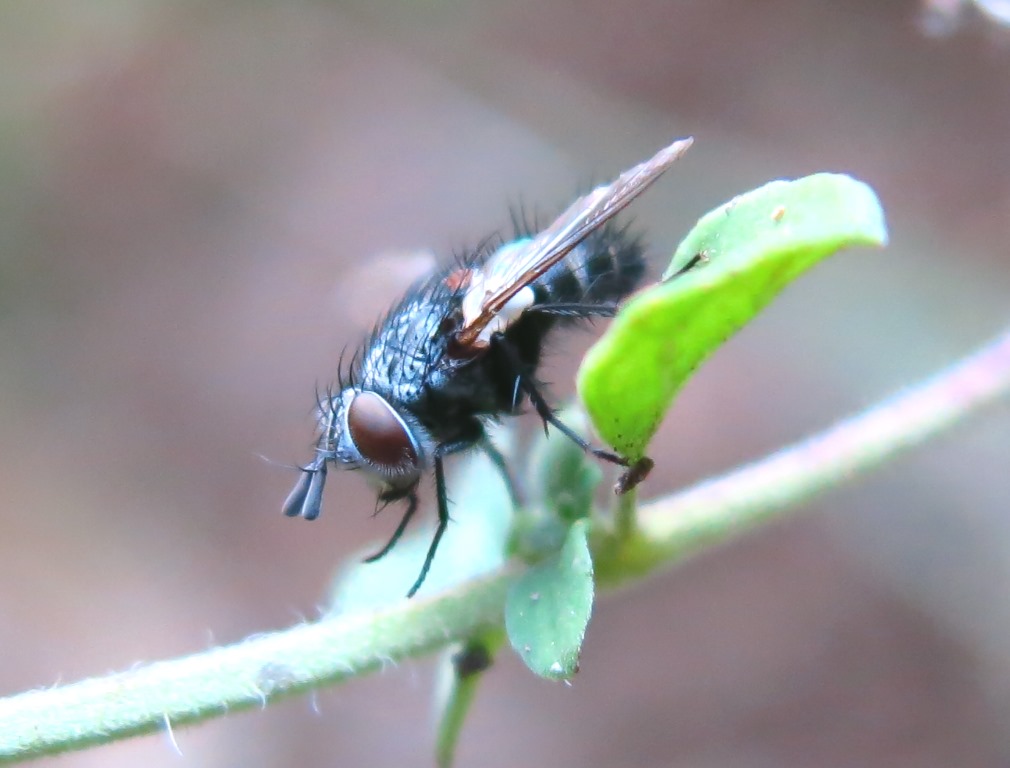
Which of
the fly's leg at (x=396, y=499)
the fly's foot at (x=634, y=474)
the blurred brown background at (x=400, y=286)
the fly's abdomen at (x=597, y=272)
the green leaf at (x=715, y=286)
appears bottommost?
the blurred brown background at (x=400, y=286)

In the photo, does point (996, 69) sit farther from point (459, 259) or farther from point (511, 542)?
point (511, 542)

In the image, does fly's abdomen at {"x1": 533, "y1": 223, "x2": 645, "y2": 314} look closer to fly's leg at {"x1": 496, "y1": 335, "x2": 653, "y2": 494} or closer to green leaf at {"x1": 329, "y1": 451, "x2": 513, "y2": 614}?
fly's leg at {"x1": 496, "y1": 335, "x2": 653, "y2": 494}

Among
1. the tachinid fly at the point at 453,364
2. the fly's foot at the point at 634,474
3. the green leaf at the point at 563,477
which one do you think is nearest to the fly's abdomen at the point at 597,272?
the tachinid fly at the point at 453,364

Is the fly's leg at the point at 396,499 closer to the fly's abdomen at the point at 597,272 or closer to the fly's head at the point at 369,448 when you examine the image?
the fly's head at the point at 369,448

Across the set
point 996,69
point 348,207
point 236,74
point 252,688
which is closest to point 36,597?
point 348,207

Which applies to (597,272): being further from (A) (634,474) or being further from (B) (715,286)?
(B) (715,286)

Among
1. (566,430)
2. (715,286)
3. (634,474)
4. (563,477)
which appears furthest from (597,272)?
(715,286)

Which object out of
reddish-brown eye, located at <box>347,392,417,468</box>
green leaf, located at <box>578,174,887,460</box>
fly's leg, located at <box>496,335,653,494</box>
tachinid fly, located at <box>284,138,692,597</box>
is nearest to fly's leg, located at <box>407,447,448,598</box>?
tachinid fly, located at <box>284,138,692,597</box>
